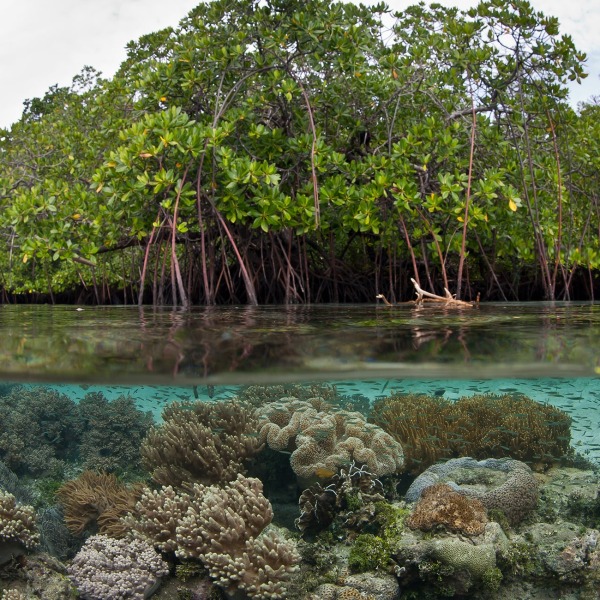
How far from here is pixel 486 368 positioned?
16.2 ft

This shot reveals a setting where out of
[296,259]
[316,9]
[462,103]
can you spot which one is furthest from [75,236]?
[462,103]

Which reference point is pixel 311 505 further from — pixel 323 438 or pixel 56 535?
pixel 56 535

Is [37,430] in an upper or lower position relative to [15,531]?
upper

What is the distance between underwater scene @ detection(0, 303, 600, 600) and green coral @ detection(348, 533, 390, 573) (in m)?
0.02

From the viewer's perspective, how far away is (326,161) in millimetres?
8648

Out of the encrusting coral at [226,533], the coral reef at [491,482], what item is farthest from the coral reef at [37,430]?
the coral reef at [491,482]

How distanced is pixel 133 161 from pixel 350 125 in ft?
10.8

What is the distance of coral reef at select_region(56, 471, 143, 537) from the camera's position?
626cm

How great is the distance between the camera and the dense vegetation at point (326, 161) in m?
8.69

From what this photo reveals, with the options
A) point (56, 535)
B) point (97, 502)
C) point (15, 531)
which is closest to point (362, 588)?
point (97, 502)

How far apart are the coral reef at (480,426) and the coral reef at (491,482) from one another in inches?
9.9

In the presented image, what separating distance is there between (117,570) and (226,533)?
35.5 inches

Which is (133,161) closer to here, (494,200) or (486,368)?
(494,200)

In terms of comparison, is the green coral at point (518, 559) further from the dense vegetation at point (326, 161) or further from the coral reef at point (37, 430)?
the coral reef at point (37, 430)
